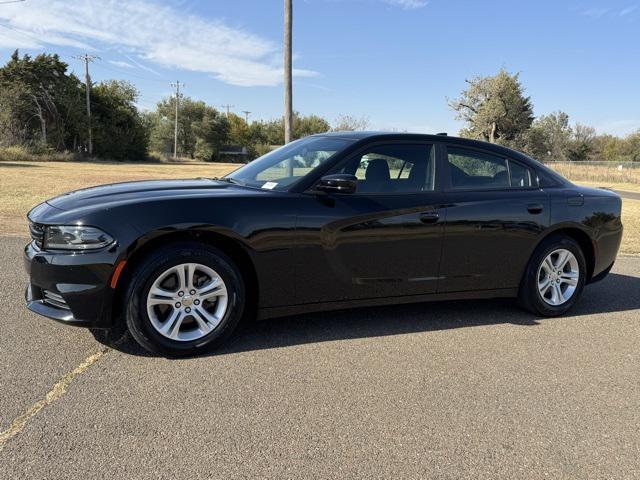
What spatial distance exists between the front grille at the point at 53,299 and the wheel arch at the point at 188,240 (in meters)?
0.32

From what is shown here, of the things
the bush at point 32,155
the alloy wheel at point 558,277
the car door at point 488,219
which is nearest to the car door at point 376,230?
the car door at point 488,219

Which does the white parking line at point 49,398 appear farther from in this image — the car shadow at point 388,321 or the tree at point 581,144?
the tree at point 581,144

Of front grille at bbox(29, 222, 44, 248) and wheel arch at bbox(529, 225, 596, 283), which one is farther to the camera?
wheel arch at bbox(529, 225, 596, 283)

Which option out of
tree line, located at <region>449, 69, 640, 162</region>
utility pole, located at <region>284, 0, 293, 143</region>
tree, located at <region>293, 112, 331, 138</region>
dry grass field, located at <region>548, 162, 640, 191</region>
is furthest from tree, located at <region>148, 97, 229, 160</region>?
utility pole, located at <region>284, 0, 293, 143</region>

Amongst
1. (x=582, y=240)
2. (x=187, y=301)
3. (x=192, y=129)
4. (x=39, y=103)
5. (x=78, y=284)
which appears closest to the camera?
(x=78, y=284)

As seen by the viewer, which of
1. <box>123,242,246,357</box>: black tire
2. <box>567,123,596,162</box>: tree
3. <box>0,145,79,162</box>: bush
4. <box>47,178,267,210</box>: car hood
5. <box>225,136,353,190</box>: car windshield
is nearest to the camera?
<box>123,242,246,357</box>: black tire

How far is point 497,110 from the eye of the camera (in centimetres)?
5188

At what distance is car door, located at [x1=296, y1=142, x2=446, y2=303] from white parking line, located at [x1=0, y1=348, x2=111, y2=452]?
1.48 m

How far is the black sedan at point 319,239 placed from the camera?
3430mm

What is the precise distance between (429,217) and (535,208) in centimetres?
114

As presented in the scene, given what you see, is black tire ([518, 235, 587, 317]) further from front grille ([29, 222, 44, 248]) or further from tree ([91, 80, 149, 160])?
tree ([91, 80, 149, 160])

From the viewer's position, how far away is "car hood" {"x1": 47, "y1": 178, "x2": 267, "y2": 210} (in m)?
3.63

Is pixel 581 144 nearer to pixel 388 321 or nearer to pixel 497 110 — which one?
pixel 497 110

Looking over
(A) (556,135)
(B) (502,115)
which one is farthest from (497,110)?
(A) (556,135)
